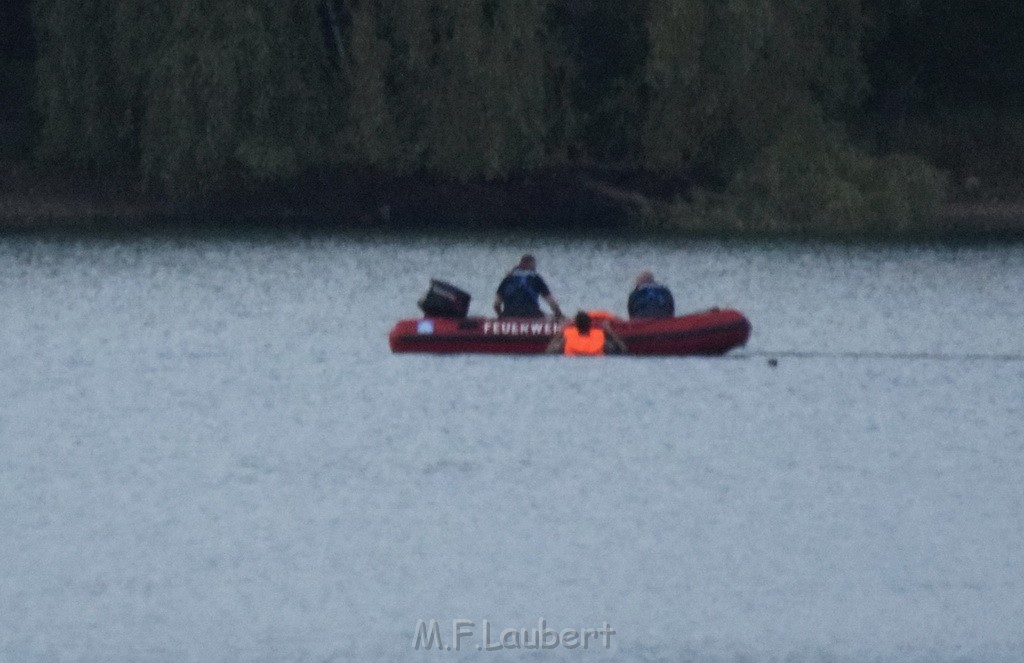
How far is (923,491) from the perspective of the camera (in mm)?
20000

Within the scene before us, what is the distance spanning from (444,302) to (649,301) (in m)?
1.95

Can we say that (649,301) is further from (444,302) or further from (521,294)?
(444,302)

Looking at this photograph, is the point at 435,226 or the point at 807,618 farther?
the point at 435,226

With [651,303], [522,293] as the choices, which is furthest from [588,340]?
[522,293]

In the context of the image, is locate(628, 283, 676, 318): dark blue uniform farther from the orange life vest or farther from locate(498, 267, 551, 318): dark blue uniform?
locate(498, 267, 551, 318): dark blue uniform

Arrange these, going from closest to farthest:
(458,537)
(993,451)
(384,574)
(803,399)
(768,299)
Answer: (384,574)
(458,537)
(993,451)
(803,399)
(768,299)

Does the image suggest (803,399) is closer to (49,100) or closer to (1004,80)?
(49,100)

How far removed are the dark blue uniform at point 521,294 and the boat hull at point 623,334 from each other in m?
0.29

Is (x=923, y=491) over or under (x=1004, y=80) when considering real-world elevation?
under

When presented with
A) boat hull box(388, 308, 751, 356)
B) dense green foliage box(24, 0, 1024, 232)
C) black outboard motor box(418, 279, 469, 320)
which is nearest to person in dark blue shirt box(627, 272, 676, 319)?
boat hull box(388, 308, 751, 356)

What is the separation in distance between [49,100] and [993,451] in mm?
23452

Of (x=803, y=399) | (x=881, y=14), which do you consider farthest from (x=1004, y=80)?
(x=803, y=399)

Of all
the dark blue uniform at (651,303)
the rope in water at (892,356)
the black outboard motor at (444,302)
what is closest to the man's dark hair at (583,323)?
the dark blue uniform at (651,303)
